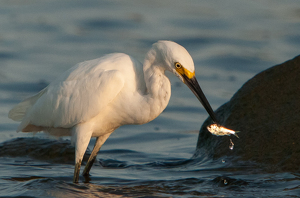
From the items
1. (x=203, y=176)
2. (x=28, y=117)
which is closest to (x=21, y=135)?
(x=28, y=117)

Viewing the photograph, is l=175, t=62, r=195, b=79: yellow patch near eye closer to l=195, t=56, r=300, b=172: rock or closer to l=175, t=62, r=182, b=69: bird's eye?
l=175, t=62, r=182, b=69: bird's eye

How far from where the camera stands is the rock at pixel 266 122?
20.1ft

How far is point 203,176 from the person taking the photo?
6.25 metres

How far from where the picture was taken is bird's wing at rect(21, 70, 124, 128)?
19.0ft

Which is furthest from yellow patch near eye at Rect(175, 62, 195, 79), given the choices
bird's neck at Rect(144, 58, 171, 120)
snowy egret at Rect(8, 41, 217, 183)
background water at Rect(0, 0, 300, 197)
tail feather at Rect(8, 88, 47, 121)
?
tail feather at Rect(8, 88, 47, 121)

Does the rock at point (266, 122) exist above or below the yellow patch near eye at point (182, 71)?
below

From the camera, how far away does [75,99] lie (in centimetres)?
607

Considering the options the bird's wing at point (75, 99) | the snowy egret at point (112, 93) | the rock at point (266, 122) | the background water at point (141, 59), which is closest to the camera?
the snowy egret at point (112, 93)

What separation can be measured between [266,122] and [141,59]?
6.00 m

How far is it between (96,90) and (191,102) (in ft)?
17.8

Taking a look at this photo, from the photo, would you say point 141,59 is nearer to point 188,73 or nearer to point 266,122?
point 266,122

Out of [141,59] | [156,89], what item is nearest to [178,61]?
[156,89]

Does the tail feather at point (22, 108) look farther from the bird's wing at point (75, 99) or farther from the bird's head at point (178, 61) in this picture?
the bird's head at point (178, 61)

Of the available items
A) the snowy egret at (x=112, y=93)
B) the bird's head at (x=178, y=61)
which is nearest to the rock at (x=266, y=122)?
the snowy egret at (x=112, y=93)
